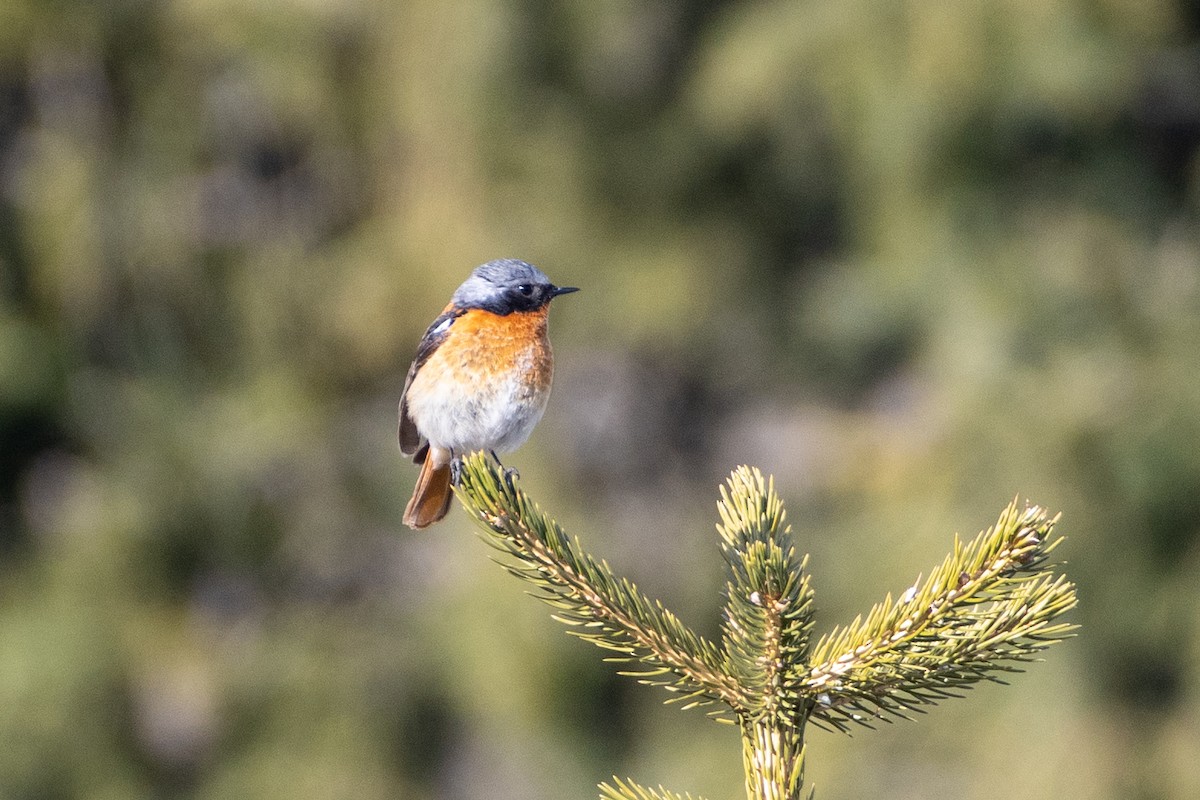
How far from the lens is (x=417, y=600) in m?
10.9

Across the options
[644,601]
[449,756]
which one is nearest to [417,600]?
[449,756]

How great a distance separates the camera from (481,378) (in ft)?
12.5

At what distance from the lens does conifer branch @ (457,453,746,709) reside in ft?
6.75

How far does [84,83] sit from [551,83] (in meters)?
3.49

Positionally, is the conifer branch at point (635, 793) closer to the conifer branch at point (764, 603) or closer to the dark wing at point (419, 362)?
the conifer branch at point (764, 603)

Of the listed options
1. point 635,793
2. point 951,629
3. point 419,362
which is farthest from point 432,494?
point 951,629

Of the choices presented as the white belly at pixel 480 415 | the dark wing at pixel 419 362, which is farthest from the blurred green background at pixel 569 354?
the white belly at pixel 480 415

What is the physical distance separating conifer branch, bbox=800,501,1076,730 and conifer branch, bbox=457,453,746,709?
15 cm

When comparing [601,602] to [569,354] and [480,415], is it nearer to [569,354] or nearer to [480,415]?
[480,415]

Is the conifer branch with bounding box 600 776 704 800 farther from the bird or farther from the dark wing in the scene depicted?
the dark wing

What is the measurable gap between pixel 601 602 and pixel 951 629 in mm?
516

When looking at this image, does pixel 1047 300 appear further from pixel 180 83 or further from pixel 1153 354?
pixel 180 83

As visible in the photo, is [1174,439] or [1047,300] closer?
[1174,439]

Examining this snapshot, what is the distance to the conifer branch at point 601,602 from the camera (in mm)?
2059
